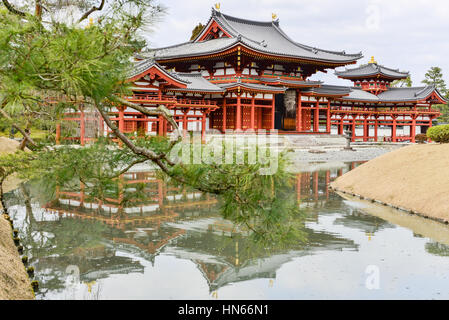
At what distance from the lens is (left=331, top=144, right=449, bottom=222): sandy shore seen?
12367 mm

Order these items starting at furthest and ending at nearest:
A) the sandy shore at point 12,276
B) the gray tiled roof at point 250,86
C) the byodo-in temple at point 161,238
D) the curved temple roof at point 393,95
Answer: the curved temple roof at point 393,95, the gray tiled roof at point 250,86, the byodo-in temple at point 161,238, the sandy shore at point 12,276

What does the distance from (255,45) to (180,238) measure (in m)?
26.6

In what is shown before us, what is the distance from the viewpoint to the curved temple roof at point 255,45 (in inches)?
1339

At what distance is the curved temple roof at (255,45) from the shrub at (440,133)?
16525 mm

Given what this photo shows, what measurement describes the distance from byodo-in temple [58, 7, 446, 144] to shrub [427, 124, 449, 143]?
506 inches

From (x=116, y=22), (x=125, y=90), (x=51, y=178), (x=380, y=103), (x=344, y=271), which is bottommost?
(x=344, y=271)

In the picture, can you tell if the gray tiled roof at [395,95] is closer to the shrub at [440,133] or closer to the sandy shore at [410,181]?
the shrub at [440,133]

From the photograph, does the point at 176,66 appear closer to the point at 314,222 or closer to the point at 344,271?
the point at 314,222

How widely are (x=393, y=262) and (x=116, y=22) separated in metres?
6.26

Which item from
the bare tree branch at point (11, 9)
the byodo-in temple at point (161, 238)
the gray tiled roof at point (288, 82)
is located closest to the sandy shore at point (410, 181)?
the byodo-in temple at point (161, 238)

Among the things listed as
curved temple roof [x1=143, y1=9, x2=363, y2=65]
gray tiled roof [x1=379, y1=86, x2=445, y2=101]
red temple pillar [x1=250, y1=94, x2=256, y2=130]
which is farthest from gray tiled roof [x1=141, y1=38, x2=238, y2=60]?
gray tiled roof [x1=379, y1=86, x2=445, y2=101]

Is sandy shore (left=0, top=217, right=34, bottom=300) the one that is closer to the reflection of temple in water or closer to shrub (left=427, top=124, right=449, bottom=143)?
the reflection of temple in water
